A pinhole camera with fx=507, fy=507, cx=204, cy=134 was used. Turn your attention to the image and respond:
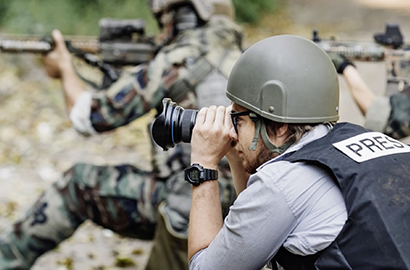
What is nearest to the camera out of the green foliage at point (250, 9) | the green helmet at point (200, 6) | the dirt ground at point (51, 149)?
the green helmet at point (200, 6)

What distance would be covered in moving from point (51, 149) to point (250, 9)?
609cm

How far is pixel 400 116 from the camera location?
3.11 m

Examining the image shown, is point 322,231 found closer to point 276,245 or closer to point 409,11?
point 276,245

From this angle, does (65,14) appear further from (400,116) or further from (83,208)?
(400,116)

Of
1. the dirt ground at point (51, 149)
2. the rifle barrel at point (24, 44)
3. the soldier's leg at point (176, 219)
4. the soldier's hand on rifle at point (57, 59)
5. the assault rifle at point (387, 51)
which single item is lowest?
the dirt ground at point (51, 149)

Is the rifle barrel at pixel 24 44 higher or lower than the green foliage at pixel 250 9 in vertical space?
higher

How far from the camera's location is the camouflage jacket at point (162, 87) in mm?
3041

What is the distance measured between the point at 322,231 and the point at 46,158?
4.72 m

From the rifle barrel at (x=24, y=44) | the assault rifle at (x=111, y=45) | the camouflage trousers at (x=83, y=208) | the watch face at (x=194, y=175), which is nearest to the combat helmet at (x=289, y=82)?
the watch face at (x=194, y=175)

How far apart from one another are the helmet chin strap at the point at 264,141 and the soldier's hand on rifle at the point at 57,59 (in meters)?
2.43

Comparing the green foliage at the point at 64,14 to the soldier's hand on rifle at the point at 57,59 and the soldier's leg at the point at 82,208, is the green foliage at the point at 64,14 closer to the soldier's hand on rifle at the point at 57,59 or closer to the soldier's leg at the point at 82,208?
the soldier's hand on rifle at the point at 57,59

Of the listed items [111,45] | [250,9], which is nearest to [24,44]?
[111,45]

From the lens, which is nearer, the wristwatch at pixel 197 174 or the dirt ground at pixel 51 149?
the wristwatch at pixel 197 174

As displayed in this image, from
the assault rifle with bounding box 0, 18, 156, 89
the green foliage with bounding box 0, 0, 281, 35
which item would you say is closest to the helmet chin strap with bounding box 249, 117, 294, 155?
the assault rifle with bounding box 0, 18, 156, 89
